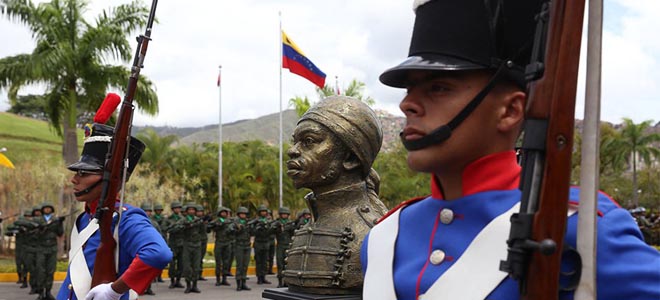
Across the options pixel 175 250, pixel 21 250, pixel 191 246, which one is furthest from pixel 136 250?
pixel 21 250

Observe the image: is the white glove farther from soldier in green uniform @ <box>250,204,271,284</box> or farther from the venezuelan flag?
the venezuelan flag

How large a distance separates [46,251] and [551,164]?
50.6 ft

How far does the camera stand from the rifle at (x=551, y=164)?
1631mm

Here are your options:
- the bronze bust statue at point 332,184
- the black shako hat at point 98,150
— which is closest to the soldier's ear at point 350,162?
the bronze bust statue at point 332,184

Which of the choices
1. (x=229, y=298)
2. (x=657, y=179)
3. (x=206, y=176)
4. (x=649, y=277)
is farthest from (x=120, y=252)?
(x=657, y=179)

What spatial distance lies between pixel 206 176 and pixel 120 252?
1520 inches

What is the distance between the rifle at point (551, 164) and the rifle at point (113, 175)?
129 inches

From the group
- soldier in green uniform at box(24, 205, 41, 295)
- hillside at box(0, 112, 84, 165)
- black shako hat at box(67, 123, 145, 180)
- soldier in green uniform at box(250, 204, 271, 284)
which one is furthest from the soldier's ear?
hillside at box(0, 112, 84, 165)

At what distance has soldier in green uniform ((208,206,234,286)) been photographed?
60.0 feet

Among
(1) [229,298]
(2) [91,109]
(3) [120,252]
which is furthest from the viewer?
(2) [91,109]

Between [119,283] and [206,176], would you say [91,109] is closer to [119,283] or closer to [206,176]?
[119,283]

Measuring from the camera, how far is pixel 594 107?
168 centimetres

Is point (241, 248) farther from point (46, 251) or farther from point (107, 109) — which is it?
point (107, 109)

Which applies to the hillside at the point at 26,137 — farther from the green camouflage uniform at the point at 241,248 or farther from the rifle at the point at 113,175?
the rifle at the point at 113,175
